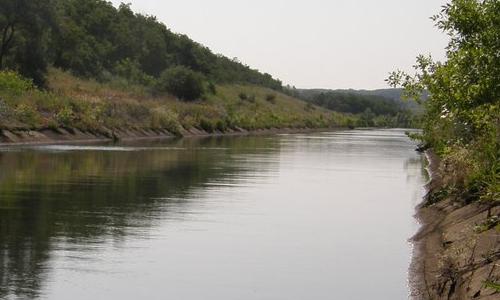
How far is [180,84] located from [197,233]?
3444 inches

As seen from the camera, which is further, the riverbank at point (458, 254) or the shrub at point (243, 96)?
the shrub at point (243, 96)

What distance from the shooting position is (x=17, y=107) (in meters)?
54.0

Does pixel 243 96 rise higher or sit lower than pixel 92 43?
lower

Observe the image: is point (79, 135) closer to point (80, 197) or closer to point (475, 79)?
point (80, 197)

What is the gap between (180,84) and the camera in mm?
105375

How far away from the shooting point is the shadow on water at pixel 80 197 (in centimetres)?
1532

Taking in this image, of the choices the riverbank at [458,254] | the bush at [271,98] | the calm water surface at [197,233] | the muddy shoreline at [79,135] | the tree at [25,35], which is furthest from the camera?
the bush at [271,98]

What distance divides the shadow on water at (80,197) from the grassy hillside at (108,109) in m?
11.6

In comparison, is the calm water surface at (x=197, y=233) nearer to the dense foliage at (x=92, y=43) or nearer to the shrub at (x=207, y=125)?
the dense foliage at (x=92, y=43)

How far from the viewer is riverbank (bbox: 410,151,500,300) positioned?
40.4 ft

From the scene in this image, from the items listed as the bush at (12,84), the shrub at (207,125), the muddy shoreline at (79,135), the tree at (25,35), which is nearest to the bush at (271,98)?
the shrub at (207,125)

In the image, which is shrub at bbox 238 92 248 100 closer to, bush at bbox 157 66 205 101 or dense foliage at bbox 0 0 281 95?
dense foliage at bbox 0 0 281 95

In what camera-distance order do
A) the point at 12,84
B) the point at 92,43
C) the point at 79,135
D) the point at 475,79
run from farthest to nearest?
the point at 92,43, the point at 79,135, the point at 12,84, the point at 475,79

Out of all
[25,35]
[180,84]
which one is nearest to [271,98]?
[180,84]
